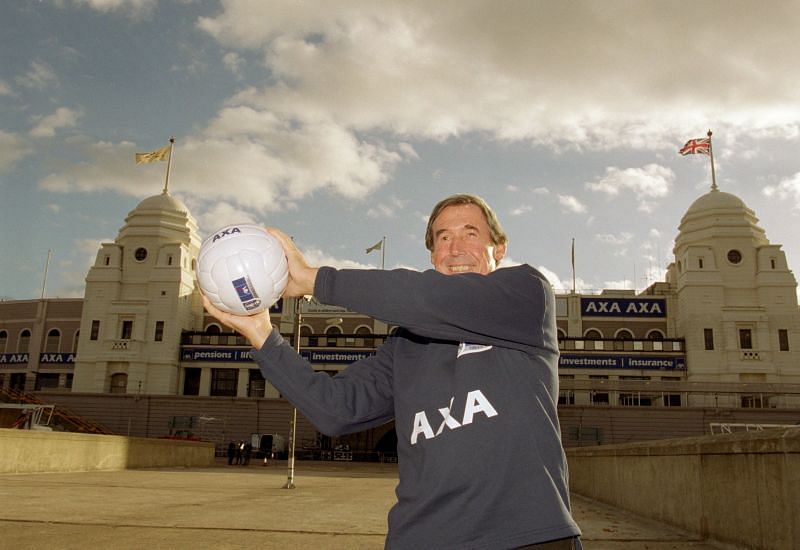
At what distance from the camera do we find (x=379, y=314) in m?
2.12

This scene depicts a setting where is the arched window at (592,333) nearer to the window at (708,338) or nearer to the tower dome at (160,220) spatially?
the window at (708,338)

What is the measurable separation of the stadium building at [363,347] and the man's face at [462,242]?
147 ft

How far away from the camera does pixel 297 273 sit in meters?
2.41

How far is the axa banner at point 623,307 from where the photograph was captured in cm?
5528

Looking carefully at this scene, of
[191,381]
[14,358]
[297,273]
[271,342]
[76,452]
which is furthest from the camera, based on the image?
[14,358]

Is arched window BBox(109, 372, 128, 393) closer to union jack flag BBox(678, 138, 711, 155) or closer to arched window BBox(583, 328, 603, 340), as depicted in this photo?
arched window BBox(583, 328, 603, 340)

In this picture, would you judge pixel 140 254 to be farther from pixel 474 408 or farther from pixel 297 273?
pixel 474 408

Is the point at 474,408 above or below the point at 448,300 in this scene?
below

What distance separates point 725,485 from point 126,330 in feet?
182

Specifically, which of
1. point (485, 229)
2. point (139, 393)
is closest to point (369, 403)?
point (485, 229)

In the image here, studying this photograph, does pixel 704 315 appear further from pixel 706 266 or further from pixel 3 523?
pixel 3 523

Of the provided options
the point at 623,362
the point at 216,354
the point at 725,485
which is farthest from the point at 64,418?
the point at 725,485

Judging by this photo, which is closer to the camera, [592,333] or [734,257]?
[734,257]

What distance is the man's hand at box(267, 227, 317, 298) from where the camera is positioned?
2334 mm
